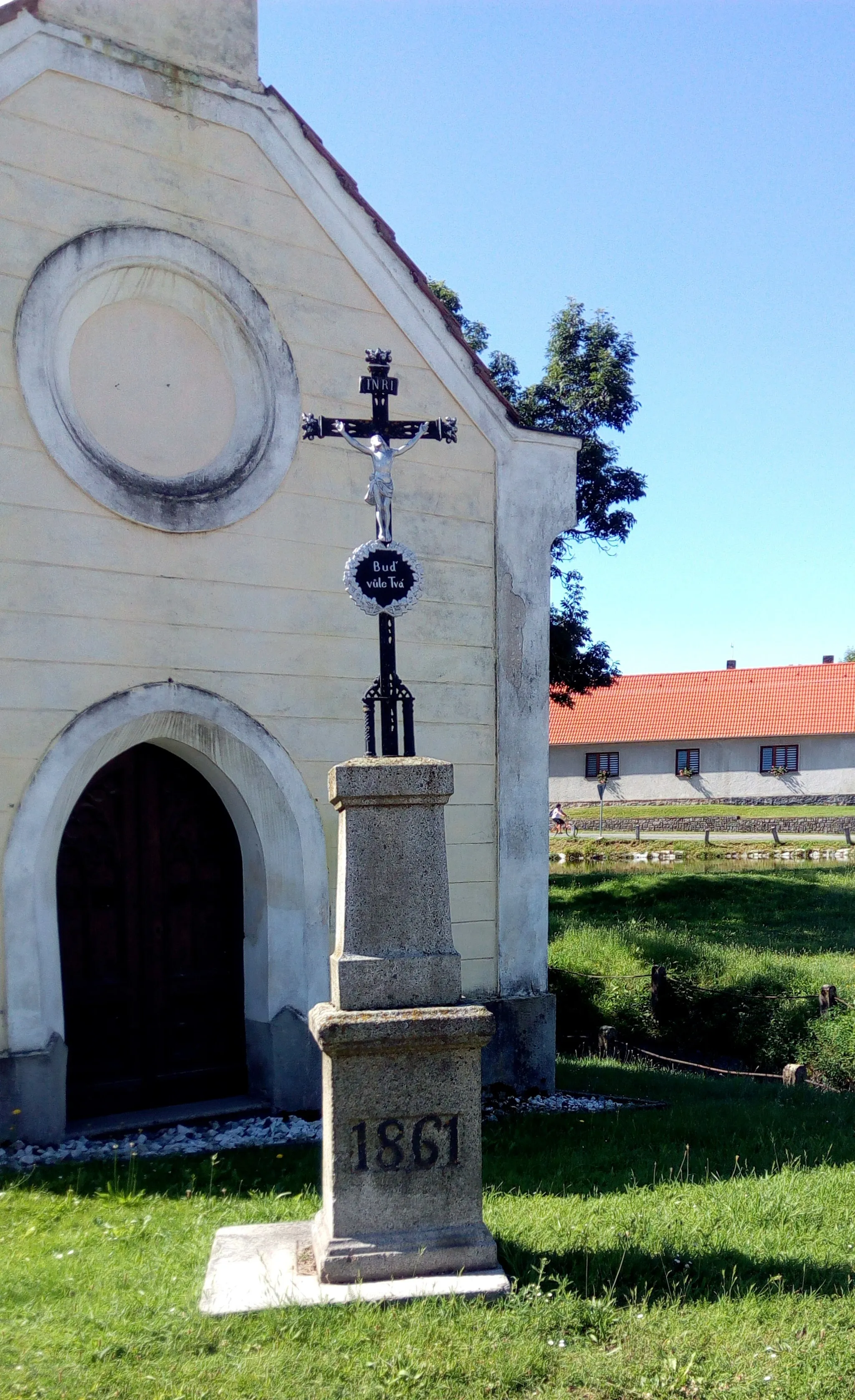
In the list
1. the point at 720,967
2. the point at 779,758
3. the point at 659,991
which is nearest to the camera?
the point at 659,991

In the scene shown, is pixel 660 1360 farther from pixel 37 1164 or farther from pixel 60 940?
pixel 60 940

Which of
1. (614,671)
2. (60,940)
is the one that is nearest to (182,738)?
(60,940)

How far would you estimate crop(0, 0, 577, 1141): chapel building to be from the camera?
7098mm

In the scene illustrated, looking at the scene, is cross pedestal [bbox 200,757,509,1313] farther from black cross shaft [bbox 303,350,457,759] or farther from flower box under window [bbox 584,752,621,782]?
flower box under window [bbox 584,752,621,782]

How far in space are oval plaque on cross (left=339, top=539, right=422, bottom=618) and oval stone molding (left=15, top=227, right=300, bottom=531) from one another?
2.81 metres

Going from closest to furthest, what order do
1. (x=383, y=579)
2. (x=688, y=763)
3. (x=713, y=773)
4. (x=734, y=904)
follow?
(x=383, y=579) → (x=734, y=904) → (x=713, y=773) → (x=688, y=763)

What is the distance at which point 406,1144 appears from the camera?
4594mm

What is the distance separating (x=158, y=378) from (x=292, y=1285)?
5766 mm

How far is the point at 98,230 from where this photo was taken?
741 centimetres

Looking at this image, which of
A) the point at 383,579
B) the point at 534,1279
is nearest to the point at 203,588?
the point at 383,579

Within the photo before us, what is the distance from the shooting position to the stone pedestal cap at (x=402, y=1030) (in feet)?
14.8

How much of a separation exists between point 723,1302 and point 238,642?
4.97 meters

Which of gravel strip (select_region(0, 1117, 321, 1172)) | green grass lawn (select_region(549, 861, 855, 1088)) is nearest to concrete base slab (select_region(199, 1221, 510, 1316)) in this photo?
gravel strip (select_region(0, 1117, 321, 1172))

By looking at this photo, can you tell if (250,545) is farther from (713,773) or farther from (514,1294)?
(713,773)
